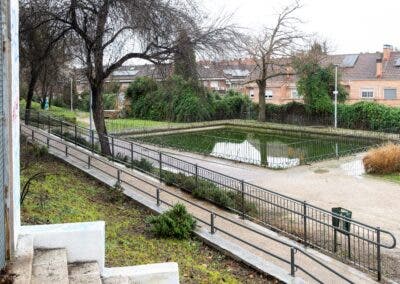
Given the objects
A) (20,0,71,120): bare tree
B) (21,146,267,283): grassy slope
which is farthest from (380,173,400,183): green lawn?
(20,0,71,120): bare tree

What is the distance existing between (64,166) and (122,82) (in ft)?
162

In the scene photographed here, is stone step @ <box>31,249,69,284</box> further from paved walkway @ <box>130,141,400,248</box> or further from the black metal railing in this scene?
paved walkway @ <box>130,141,400,248</box>

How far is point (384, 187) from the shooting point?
55.9 feet

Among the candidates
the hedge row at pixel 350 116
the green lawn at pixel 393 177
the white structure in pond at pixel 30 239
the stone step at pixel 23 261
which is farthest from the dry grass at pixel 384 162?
the stone step at pixel 23 261

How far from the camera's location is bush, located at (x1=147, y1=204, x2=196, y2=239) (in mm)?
7680

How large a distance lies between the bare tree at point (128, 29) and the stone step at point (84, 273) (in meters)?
10.3

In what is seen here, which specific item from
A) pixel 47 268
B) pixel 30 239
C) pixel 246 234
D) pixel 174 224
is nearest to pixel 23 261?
pixel 47 268

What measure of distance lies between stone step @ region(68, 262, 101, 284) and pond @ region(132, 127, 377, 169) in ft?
54.3

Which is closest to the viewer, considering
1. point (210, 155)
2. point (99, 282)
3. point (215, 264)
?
point (99, 282)

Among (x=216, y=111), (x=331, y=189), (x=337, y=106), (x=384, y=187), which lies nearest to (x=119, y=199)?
(x=331, y=189)

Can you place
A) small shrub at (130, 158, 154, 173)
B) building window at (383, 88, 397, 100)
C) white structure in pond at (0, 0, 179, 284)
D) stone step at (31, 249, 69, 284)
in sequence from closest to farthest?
white structure in pond at (0, 0, 179, 284) < stone step at (31, 249, 69, 284) < small shrub at (130, 158, 154, 173) < building window at (383, 88, 397, 100)

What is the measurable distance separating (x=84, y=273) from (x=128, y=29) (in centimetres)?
1207

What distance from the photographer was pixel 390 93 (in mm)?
43906

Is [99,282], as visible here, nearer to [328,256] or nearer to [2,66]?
[2,66]
